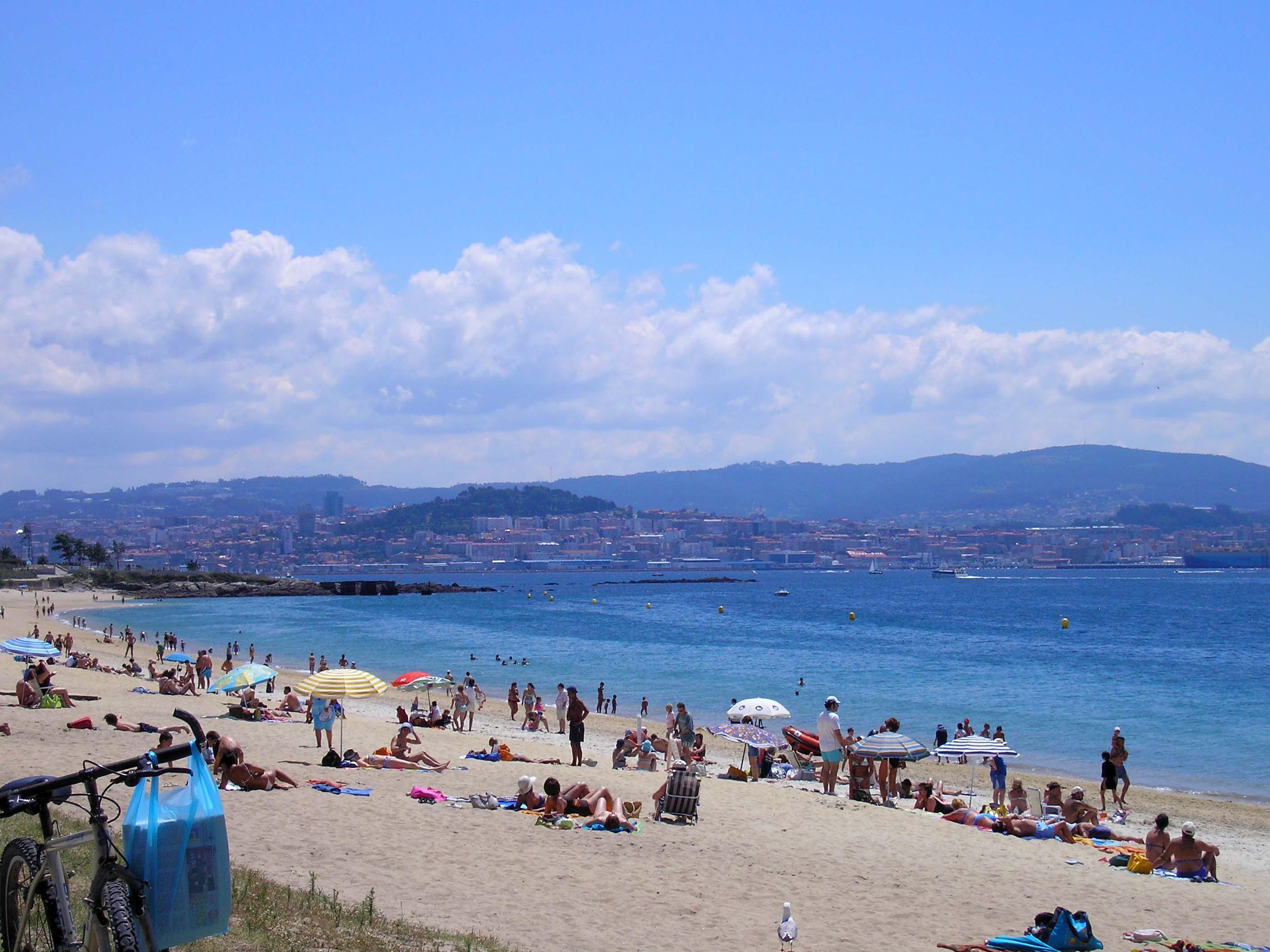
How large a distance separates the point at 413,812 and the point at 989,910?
5831mm

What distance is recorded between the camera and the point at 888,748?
47.4 feet

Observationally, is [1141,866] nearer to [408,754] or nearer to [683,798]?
[683,798]

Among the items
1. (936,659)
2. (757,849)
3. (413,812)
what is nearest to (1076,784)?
(757,849)

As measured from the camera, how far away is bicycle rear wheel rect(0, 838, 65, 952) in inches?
154

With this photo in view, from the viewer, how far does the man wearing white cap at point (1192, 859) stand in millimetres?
11133

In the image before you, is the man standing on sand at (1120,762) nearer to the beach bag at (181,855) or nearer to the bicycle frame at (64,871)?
the beach bag at (181,855)

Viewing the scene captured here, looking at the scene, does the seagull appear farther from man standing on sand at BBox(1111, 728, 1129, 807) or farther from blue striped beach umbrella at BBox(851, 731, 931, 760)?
man standing on sand at BBox(1111, 728, 1129, 807)

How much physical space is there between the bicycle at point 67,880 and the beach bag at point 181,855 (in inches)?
2.1

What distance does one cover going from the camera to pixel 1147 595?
100875 mm

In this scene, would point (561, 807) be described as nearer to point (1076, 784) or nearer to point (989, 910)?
point (989, 910)

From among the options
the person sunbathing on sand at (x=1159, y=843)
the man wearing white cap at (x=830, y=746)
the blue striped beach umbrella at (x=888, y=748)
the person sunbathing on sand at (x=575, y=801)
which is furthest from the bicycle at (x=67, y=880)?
the blue striped beach umbrella at (x=888, y=748)

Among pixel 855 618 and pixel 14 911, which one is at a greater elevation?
pixel 14 911

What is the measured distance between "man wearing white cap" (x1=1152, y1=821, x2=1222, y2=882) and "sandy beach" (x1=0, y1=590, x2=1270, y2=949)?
10.6 inches

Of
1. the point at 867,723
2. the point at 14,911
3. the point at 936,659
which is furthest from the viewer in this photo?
the point at 936,659
